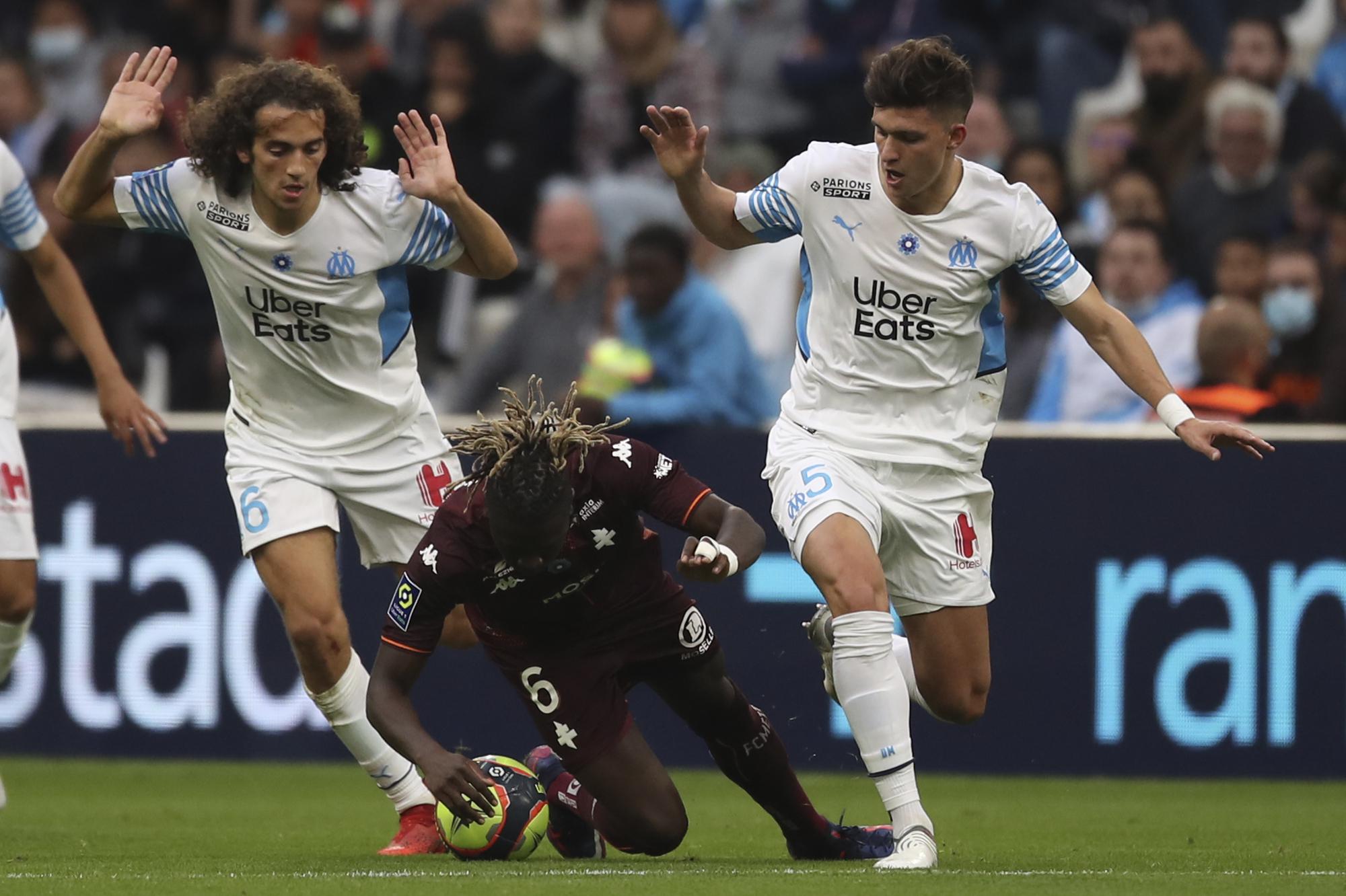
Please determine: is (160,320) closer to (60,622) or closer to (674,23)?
(60,622)

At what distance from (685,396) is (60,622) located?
307 cm

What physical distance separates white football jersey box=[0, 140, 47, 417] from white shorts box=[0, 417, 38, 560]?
119 mm

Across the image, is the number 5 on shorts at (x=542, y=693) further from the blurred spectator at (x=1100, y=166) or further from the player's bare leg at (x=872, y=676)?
the blurred spectator at (x=1100, y=166)

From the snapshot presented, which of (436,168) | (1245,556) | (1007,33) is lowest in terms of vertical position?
(1245,556)

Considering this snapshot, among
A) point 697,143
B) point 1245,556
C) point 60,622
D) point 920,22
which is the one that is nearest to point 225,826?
point 60,622

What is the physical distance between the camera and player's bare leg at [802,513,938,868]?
6582 mm

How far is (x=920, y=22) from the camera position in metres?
13.6

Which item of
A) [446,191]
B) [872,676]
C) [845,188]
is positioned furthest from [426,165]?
[872,676]

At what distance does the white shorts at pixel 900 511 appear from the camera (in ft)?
22.7

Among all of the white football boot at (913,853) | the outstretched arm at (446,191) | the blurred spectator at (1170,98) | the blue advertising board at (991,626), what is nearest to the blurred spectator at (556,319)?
the blue advertising board at (991,626)

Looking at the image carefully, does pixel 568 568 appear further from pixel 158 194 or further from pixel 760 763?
pixel 158 194

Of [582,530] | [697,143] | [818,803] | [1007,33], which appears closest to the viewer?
[582,530]

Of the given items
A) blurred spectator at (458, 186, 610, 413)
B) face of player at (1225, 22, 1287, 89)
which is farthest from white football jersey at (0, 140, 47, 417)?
face of player at (1225, 22, 1287, 89)

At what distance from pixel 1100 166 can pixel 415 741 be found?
7812mm
